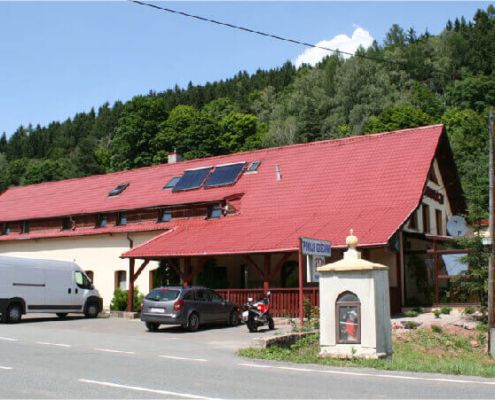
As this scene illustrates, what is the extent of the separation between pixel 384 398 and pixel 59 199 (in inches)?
1319

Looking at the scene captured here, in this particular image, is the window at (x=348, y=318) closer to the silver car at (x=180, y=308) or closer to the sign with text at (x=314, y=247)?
the sign with text at (x=314, y=247)

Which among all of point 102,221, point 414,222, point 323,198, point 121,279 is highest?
point 323,198

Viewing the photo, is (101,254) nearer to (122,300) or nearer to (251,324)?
(122,300)

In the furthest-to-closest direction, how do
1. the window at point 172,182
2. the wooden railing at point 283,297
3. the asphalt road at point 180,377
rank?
the window at point 172,182
the wooden railing at point 283,297
the asphalt road at point 180,377

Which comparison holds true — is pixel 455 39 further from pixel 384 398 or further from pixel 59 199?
pixel 384 398

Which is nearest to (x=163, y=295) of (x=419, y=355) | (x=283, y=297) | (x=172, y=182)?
(x=283, y=297)

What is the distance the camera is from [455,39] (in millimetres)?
85938

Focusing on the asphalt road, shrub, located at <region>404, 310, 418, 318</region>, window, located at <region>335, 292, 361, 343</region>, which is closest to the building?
shrub, located at <region>404, 310, 418, 318</region>

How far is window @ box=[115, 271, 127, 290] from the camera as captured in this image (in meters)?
32.0

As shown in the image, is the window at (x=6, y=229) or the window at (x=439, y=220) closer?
the window at (x=439, y=220)

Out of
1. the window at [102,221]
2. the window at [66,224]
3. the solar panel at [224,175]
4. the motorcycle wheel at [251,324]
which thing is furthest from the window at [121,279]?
the motorcycle wheel at [251,324]

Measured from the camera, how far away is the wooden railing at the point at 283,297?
74.4ft

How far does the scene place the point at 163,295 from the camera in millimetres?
20000

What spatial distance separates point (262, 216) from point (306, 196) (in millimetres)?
2142
